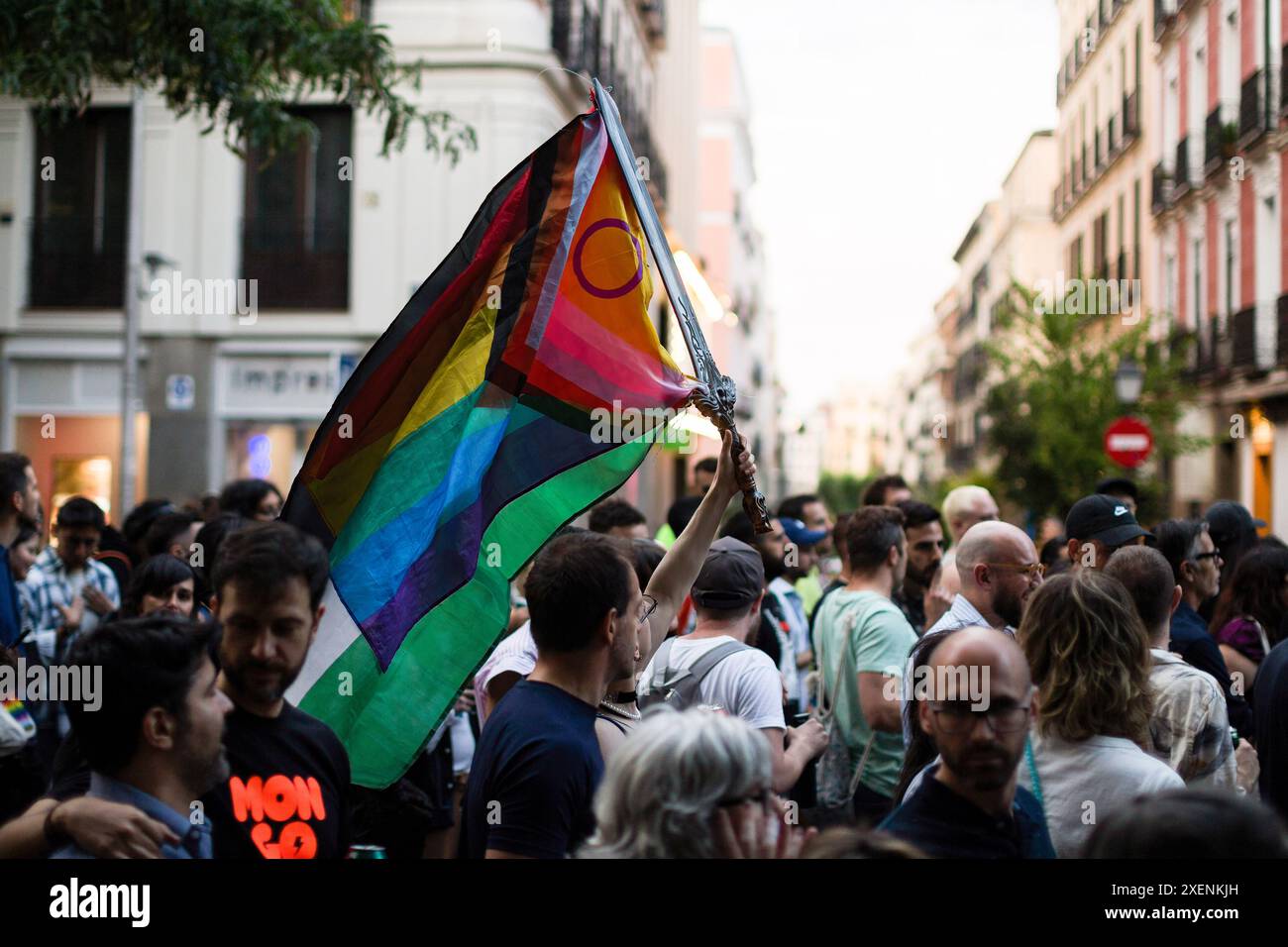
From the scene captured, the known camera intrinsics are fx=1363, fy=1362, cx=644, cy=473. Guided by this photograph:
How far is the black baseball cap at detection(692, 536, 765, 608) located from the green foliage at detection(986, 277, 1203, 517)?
58.7 feet

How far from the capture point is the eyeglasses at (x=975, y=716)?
297 centimetres

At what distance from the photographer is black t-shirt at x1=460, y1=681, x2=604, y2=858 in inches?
120

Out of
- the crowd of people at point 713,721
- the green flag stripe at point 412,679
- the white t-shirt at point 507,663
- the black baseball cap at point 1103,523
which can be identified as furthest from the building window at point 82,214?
the green flag stripe at point 412,679

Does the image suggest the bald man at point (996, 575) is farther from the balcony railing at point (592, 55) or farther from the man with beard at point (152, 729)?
the balcony railing at point (592, 55)

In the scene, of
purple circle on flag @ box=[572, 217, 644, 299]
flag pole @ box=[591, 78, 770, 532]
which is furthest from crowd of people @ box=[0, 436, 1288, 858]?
purple circle on flag @ box=[572, 217, 644, 299]

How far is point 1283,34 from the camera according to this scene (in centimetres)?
2067

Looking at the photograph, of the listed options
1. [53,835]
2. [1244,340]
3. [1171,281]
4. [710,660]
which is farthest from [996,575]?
[1171,281]

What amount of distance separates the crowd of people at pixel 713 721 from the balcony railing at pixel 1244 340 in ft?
58.8

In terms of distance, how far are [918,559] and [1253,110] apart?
18.2m

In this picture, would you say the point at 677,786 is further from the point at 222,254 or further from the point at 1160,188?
the point at 1160,188

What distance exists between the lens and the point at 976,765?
2.96 metres
